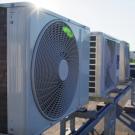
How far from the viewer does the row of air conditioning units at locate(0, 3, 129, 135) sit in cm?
197

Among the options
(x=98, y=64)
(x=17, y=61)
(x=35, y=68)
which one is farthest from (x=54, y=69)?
(x=98, y=64)

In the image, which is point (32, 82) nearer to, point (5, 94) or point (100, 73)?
point (5, 94)

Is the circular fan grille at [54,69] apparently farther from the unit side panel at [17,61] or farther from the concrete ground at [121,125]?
the concrete ground at [121,125]

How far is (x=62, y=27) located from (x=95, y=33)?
5.60 feet

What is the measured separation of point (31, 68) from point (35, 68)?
0.28 ft

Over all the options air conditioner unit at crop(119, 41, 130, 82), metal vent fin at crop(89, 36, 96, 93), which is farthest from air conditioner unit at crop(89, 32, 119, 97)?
air conditioner unit at crop(119, 41, 130, 82)

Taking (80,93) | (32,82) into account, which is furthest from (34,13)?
(80,93)

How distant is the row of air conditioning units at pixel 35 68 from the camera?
77.5 inches

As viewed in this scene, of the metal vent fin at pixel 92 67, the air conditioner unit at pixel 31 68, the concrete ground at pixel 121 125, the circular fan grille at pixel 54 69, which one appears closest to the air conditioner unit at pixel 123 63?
the concrete ground at pixel 121 125

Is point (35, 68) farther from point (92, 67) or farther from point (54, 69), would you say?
point (92, 67)

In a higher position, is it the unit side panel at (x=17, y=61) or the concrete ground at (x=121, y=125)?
the unit side panel at (x=17, y=61)

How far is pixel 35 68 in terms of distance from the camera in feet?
6.89

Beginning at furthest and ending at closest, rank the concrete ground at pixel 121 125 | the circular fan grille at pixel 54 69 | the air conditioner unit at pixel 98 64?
the concrete ground at pixel 121 125
the air conditioner unit at pixel 98 64
the circular fan grille at pixel 54 69

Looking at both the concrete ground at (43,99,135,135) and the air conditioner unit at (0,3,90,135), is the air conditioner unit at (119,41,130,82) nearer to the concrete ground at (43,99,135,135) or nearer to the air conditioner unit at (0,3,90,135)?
the concrete ground at (43,99,135,135)
